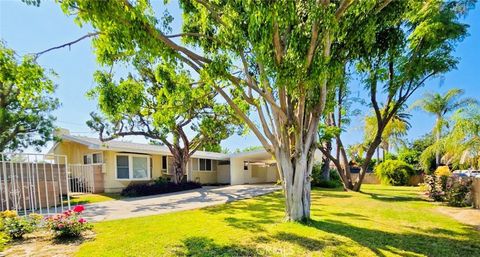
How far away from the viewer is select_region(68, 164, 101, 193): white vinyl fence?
16391mm

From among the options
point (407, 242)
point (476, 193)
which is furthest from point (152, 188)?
point (476, 193)

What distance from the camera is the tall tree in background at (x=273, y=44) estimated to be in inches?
203

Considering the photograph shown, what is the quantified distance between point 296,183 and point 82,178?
48.4 feet

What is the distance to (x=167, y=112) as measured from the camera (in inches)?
361

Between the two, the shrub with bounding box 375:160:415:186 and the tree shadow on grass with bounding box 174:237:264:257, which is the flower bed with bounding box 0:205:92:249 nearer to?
the tree shadow on grass with bounding box 174:237:264:257

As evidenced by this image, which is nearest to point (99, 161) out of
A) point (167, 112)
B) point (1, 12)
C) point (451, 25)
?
point (167, 112)

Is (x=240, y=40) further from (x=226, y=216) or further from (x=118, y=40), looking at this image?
(x=226, y=216)

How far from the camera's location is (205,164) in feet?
82.4

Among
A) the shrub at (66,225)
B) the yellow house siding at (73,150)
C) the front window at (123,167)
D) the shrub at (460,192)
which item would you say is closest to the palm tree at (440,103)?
the shrub at (460,192)

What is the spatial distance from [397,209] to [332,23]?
25.9ft

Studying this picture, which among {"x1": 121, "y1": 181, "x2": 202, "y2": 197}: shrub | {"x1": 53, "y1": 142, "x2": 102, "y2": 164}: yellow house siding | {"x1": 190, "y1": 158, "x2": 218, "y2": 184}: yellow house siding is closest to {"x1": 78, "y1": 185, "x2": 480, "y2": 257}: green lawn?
{"x1": 121, "y1": 181, "x2": 202, "y2": 197}: shrub

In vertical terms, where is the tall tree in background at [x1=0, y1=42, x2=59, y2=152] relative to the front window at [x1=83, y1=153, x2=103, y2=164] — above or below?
above

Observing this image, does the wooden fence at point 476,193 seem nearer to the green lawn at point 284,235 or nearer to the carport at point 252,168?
the green lawn at point 284,235

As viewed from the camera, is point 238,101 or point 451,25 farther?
point 451,25
